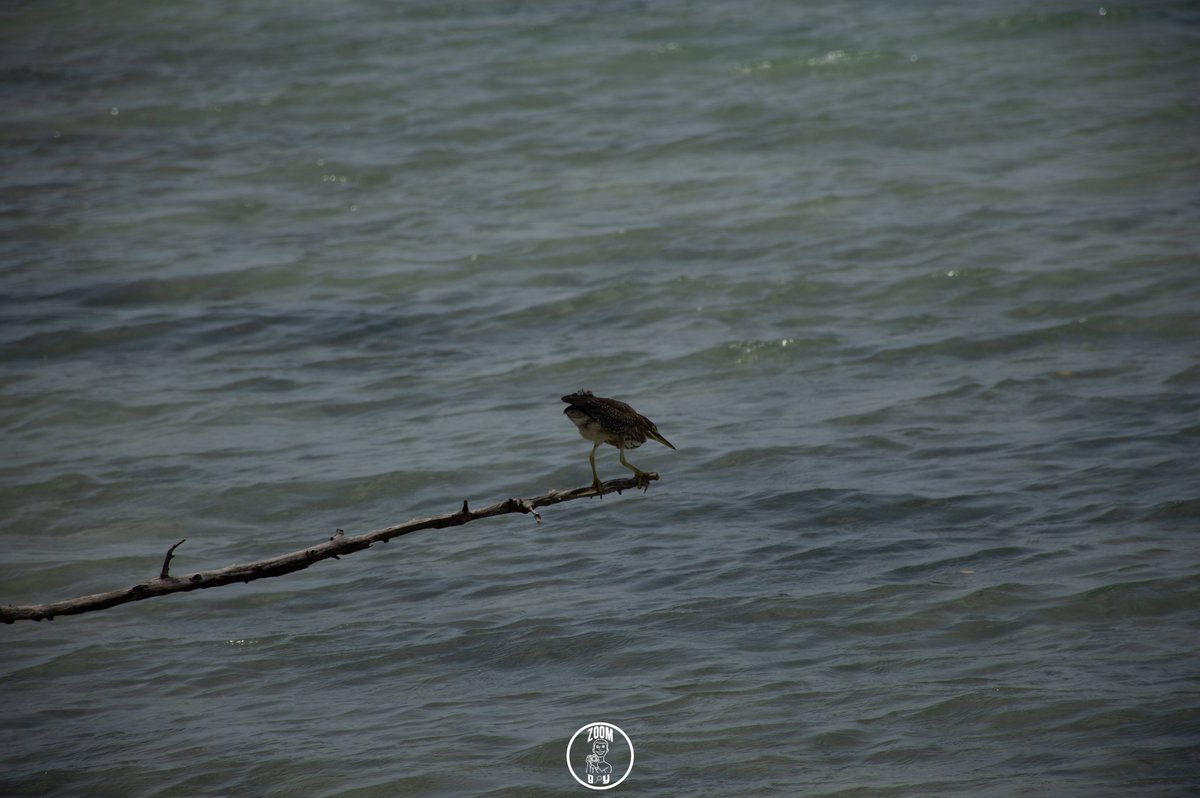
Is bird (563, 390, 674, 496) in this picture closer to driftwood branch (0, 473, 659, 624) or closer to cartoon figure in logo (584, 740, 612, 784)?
driftwood branch (0, 473, 659, 624)

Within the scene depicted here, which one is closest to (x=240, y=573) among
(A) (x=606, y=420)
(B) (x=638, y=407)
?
(A) (x=606, y=420)

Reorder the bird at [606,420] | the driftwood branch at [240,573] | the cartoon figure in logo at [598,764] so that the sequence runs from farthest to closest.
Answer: the cartoon figure in logo at [598,764]
the bird at [606,420]
the driftwood branch at [240,573]

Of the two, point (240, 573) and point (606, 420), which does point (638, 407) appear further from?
point (240, 573)

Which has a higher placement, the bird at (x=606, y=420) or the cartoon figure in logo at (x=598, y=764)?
the bird at (x=606, y=420)

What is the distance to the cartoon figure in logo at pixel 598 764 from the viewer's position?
6348mm

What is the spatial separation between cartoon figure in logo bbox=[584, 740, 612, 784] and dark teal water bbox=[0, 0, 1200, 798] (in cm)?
12

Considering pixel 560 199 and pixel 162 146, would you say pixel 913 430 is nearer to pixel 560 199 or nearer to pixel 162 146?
pixel 560 199

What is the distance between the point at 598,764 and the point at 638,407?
4937 millimetres

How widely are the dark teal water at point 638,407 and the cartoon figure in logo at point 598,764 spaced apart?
12 cm

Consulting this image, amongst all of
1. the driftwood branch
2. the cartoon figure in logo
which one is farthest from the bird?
the cartoon figure in logo

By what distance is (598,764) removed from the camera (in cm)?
645

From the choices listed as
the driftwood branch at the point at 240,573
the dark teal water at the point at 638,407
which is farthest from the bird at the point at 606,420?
the dark teal water at the point at 638,407

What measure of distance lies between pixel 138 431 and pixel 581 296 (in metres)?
4.49

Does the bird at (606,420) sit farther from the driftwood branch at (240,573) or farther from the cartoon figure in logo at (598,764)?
the cartoon figure in logo at (598,764)
